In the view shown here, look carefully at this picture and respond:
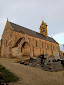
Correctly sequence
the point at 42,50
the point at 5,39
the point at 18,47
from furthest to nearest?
the point at 42,50, the point at 5,39, the point at 18,47

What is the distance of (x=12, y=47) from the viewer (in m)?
23.4

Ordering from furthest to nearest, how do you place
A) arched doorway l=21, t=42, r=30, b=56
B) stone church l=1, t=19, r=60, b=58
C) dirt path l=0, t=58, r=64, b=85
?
arched doorway l=21, t=42, r=30, b=56 → stone church l=1, t=19, r=60, b=58 → dirt path l=0, t=58, r=64, b=85

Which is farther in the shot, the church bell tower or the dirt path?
the church bell tower

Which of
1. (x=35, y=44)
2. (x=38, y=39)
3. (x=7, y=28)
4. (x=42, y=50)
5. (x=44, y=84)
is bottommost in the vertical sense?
(x=44, y=84)

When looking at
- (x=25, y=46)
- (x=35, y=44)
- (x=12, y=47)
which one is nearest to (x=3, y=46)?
(x=12, y=47)

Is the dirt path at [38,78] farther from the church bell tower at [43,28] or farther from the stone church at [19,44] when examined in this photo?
the church bell tower at [43,28]

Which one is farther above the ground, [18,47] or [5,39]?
[5,39]

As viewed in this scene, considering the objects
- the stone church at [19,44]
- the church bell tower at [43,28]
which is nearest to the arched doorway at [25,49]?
the stone church at [19,44]

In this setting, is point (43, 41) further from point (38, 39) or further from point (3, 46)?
point (3, 46)

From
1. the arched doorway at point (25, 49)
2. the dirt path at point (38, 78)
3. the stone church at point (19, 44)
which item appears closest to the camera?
the dirt path at point (38, 78)

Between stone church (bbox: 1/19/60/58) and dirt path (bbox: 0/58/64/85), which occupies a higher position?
stone church (bbox: 1/19/60/58)

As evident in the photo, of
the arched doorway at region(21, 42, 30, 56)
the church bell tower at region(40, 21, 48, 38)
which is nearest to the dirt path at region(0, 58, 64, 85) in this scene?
the arched doorway at region(21, 42, 30, 56)

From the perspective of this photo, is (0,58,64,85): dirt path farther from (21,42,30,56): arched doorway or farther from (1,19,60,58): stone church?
(21,42,30,56): arched doorway

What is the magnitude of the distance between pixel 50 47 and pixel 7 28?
2084 centimetres
